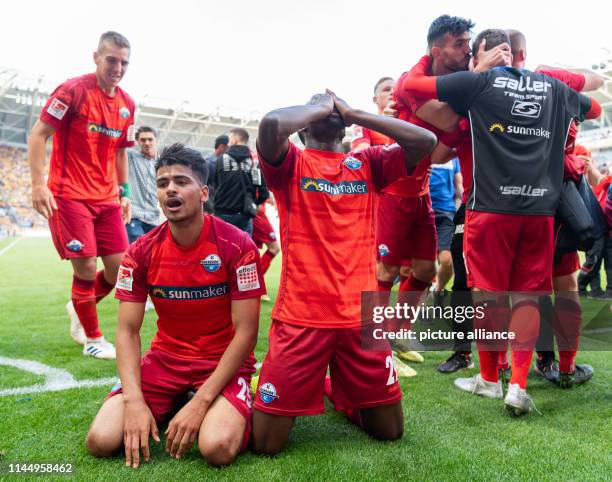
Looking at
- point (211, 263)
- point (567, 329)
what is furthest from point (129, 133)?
point (567, 329)

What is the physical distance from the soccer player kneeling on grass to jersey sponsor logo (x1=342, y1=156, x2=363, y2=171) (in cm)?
61

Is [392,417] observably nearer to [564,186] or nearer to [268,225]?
[564,186]

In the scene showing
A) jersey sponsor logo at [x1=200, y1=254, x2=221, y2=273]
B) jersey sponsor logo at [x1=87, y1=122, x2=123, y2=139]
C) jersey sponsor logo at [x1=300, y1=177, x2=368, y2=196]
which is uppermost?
jersey sponsor logo at [x1=87, y1=122, x2=123, y2=139]

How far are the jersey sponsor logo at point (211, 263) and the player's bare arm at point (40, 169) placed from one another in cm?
175

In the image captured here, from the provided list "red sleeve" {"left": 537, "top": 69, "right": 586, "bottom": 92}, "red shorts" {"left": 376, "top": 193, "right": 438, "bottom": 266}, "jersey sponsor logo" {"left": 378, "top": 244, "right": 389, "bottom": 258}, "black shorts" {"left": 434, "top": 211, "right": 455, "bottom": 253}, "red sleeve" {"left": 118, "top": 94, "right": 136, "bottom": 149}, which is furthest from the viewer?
"black shorts" {"left": 434, "top": 211, "right": 455, "bottom": 253}

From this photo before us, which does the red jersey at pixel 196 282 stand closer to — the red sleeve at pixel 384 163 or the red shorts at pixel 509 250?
the red sleeve at pixel 384 163

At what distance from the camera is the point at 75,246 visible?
3629 millimetres

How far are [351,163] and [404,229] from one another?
127cm

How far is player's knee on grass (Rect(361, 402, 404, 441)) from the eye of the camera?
7.30 ft

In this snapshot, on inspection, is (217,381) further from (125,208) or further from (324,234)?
(125,208)

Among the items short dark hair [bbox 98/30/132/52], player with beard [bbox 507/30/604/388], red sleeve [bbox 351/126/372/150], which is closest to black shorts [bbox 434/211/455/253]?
red sleeve [bbox 351/126/372/150]

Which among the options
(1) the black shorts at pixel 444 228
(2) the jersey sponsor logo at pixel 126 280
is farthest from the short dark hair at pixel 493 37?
(1) the black shorts at pixel 444 228

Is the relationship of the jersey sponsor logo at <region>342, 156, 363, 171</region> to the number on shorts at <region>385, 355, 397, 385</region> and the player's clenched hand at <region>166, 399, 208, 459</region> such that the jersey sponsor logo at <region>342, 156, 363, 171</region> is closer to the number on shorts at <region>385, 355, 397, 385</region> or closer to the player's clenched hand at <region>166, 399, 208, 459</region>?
the number on shorts at <region>385, 355, 397, 385</region>

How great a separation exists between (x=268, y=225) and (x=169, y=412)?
4.72 meters
